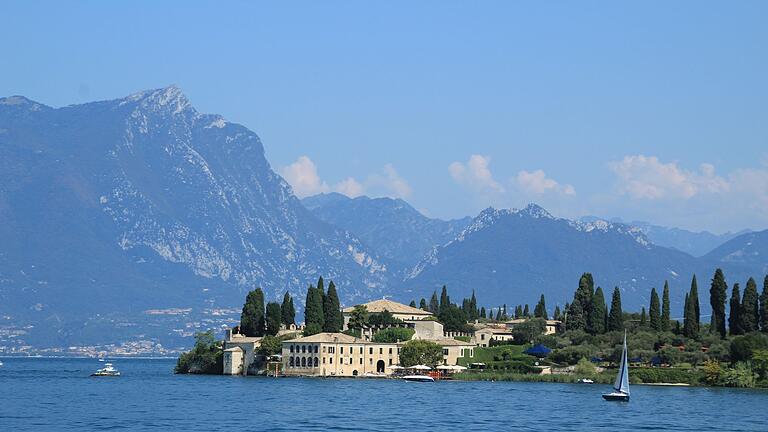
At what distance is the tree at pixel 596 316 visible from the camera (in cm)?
17075

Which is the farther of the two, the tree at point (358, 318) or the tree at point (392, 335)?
the tree at point (358, 318)

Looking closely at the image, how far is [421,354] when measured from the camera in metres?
160

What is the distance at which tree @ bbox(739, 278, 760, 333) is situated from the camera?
156 metres

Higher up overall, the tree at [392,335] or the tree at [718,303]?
the tree at [718,303]

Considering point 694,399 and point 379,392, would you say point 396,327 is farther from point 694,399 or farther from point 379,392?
point 694,399

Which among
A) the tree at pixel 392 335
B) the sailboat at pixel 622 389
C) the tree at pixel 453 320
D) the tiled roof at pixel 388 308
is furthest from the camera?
the tiled roof at pixel 388 308

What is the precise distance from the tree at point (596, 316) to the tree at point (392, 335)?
22.5 meters

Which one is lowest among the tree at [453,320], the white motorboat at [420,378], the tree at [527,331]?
the white motorboat at [420,378]

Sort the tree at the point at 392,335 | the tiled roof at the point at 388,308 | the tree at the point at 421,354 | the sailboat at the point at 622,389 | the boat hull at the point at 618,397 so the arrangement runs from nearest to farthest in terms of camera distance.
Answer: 1. the boat hull at the point at 618,397
2. the sailboat at the point at 622,389
3. the tree at the point at 421,354
4. the tree at the point at 392,335
5. the tiled roof at the point at 388,308

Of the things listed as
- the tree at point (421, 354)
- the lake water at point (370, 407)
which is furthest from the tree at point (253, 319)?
the lake water at point (370, 407)

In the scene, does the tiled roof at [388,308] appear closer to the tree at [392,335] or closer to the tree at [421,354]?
the tree at [392,335]

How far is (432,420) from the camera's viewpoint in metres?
95.4

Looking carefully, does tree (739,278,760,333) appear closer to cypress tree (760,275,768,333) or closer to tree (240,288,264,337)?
cypress tree (760,275,768,333)

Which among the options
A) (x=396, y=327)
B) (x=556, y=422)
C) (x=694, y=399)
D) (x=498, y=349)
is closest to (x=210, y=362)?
(x=396, y=327)
